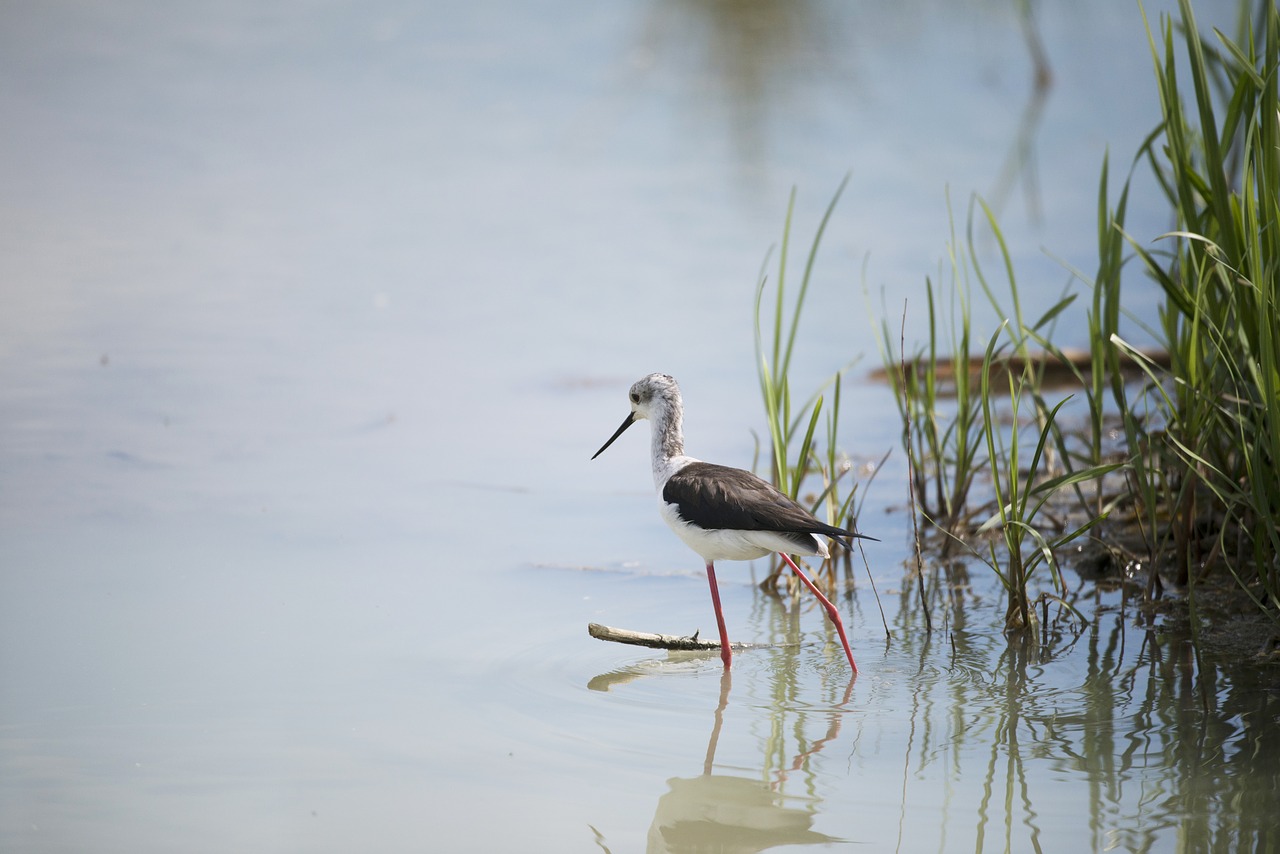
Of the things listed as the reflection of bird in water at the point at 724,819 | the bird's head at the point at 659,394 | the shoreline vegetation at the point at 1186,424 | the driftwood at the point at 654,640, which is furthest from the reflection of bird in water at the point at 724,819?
the bird's head at the point at 659,394

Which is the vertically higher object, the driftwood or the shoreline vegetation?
the shoreline vegetation

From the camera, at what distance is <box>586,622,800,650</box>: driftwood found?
13.4 feet

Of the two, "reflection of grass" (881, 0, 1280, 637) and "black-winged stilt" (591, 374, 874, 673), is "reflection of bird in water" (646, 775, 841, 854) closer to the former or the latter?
"black-winged stilt" (591, 374, 874, 673)

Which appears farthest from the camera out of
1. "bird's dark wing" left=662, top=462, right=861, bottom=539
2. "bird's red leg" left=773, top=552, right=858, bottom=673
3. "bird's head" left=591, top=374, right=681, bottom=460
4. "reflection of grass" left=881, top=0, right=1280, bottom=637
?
"bird's head" left=591, top=374, right=681, bottom=460

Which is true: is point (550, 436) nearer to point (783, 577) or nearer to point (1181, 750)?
point (783, 577)

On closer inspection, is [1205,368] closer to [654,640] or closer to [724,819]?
[654,640]

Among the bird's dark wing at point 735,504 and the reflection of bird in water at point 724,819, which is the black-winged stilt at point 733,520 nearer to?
the bird's dark wing at point 735,504

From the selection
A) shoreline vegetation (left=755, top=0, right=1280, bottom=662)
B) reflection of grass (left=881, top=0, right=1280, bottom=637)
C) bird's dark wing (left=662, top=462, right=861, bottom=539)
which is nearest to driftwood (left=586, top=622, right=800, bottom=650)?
bird's dark wing (left=662, top=462, right=861, bottom=539)

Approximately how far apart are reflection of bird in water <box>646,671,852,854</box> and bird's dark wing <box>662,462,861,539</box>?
946 millimetres

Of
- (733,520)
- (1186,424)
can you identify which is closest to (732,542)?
(733,520)

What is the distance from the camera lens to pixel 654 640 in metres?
4.22

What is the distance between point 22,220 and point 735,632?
6208 millimetres

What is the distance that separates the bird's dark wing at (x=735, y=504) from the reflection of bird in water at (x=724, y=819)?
95 centimetres

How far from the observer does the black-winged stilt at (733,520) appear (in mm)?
4230
